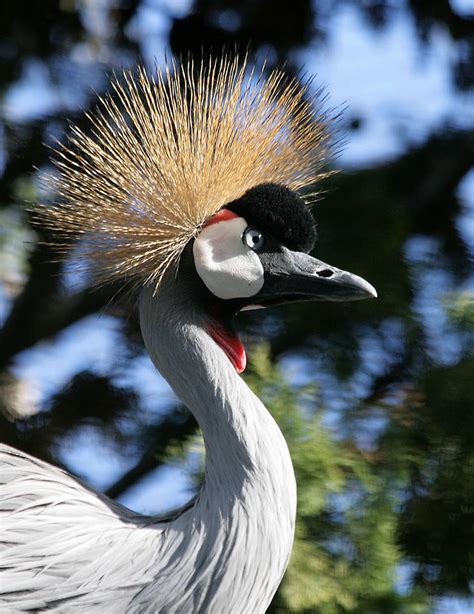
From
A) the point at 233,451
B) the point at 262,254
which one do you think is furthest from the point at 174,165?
the point at 233,451

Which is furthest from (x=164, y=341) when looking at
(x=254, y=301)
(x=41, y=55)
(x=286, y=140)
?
(x=41, y=55)

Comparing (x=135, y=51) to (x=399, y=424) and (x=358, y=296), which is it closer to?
(x=399, y=424)

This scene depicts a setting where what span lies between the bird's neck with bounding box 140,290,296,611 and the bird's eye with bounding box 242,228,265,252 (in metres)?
0.11

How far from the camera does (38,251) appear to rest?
2139 millimetres

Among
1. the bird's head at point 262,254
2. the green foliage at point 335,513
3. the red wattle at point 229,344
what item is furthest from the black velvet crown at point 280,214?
the green foliage at point 335,513

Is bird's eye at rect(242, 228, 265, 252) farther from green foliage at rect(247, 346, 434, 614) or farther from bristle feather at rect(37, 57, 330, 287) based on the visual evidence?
green foliage at rect(247, 346, 434, 614)

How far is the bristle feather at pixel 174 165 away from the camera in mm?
1444

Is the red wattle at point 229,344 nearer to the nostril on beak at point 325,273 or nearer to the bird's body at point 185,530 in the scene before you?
the bird's body at point 185,530

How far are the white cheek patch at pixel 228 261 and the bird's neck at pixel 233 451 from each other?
0.05 metres

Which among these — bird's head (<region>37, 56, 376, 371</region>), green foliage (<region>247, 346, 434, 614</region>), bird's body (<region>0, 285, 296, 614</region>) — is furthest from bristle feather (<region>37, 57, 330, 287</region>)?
green foliage (<region>247, 346, 434, 614</region>)

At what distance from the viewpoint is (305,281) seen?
55.0 inches

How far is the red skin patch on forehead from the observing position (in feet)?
4.66

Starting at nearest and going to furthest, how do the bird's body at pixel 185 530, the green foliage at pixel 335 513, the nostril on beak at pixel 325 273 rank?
the bird's body at pixel 185 530
the nostril on beak at pixel 325 273
the green foliage at pixel 335 513

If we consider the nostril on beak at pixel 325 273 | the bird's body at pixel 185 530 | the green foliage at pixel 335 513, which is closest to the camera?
the bird's body at pixel 185 530
